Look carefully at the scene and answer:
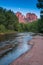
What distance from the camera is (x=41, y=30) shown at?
98.4 m

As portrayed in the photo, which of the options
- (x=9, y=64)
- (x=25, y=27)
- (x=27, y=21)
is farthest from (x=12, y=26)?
(x=9, y=64)

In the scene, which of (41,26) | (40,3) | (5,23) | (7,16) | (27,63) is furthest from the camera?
(7,16)

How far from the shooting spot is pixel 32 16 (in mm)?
167750

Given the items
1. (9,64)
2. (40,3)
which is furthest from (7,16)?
(9,64)

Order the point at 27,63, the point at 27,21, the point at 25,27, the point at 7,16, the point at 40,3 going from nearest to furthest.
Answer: the point at 27,63
the point at 40,3
the point at 7,16
the point at 25,27
the point at 27,21

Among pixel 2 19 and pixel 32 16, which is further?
pixel 32 16

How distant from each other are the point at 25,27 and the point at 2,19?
64032 mm

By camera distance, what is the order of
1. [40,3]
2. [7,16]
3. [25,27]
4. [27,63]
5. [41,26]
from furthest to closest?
[25,27] < [7,16] < [41,26] < [40,3] < [27,63]

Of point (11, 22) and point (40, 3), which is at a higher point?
point (40, 3)

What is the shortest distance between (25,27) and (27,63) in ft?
486

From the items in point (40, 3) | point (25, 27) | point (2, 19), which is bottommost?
point (25, 27)

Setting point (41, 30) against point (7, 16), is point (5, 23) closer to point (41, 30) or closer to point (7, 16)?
point (7, 16)

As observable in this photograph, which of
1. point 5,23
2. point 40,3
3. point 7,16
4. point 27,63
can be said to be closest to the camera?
point 27,63

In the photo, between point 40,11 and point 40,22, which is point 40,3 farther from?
point 40,22
